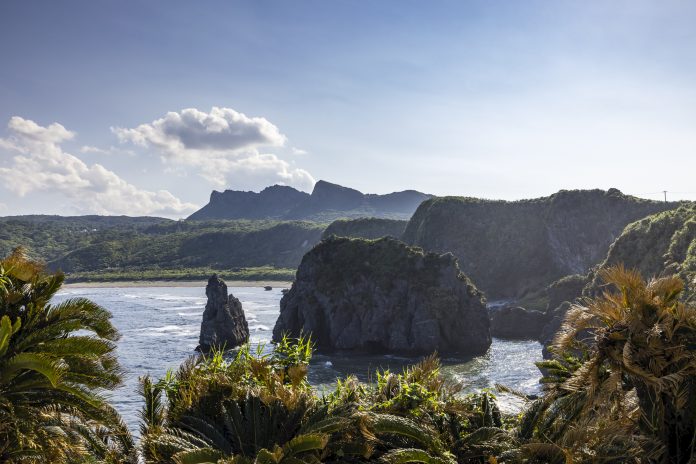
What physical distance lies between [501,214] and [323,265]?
9484 cm

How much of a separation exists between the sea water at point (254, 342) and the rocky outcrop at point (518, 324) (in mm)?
5184

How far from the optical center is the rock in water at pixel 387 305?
264 ft

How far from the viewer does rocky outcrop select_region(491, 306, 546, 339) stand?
309ft

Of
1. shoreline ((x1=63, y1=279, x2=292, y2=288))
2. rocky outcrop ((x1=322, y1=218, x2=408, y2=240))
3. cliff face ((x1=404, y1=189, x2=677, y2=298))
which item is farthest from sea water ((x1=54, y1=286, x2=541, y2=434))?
rocky outcrop ((x1=322, y1=218, x2=408, y2=240))

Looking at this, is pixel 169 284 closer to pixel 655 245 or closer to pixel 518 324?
pixel 518 324

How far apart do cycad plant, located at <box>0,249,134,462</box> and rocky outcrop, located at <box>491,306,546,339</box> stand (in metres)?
90.3

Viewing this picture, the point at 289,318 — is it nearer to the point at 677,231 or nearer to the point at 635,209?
the point at 677,231

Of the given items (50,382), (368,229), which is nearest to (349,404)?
(50,382)

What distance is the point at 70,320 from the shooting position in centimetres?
1190

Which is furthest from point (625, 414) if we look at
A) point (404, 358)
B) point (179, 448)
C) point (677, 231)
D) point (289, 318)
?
point (289, 318)

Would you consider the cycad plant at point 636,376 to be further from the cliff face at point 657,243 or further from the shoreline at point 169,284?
the shoreline at point 169,284

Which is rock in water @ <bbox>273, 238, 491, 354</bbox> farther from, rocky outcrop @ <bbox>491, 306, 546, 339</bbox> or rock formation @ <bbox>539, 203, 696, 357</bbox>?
rocky outcrop @ <bbox>491, 306, 546, 339</bbox>

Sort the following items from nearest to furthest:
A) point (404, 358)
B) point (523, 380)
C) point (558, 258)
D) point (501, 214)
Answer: point (523, 380) → point (404, 358) → point (558, 258) → point (501, 214)

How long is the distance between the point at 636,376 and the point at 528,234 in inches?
6194
